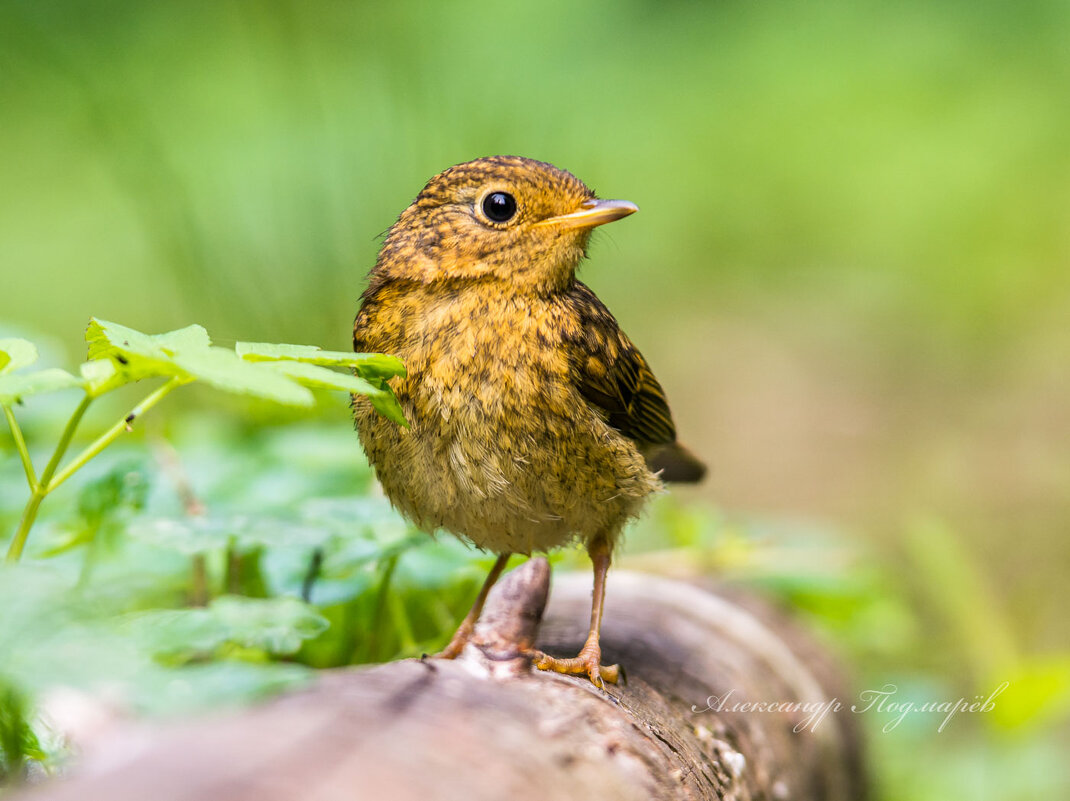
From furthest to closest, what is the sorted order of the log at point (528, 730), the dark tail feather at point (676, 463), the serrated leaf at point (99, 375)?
the dark tail feather at point (676, 463), the serrated leaf at point (99, 375), the log at point (528, 730)

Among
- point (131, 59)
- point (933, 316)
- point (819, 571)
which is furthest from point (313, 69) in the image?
point (819, 571)

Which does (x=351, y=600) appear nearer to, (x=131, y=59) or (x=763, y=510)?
(x=763, y=510)

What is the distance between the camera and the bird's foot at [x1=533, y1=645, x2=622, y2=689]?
1992 millimetres

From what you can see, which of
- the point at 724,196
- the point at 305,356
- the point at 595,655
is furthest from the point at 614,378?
the point at 724,196

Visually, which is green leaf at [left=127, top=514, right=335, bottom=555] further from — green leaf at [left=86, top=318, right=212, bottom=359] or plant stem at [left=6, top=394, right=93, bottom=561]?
green leaf at [left=86, top=318, right=212, bottom=359]

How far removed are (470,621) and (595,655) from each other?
52cm

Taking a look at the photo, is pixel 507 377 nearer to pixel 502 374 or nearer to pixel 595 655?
pixel 502 374

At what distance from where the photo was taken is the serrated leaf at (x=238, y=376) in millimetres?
1375

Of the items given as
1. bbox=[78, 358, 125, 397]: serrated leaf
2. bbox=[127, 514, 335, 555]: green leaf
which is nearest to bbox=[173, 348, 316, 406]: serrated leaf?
bbox=[78, 358, 125, 397]: serrated leaf

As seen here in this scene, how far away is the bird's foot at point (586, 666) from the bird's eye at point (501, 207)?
953 mm

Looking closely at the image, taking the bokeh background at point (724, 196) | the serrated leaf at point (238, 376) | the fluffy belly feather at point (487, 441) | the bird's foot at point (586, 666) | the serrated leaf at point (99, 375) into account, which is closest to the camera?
the serrated leaf at point (238, 376)

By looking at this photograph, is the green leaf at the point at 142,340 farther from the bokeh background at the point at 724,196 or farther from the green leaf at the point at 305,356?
the bokeh background at the point at 724,196

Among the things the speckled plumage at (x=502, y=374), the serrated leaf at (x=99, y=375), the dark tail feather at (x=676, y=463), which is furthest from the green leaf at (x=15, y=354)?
the dark tail feather at (x=676, y=463)

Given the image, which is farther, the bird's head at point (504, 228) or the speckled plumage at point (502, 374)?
the bird's head at point (504, 228)
